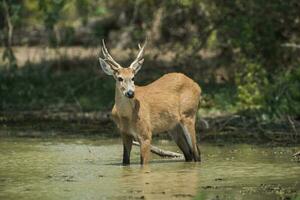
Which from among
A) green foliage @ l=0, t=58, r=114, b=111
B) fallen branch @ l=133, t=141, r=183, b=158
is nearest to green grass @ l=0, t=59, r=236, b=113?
green foliage @ l=0, t=58, r=114, b=111

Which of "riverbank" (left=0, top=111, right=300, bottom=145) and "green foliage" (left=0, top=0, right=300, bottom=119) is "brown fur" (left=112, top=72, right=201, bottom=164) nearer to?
"riverbank" (left=0, top=111, right=300, bottom=145)

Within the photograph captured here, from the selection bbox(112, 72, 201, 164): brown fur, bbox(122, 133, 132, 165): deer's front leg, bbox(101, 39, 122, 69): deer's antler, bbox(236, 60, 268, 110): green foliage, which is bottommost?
bbox(236, 60, 268, 110): green foliage

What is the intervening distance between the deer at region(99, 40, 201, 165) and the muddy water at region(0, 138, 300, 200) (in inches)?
12.9

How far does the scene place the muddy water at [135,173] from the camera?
33.6 feet

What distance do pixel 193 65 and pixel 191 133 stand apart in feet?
25.9

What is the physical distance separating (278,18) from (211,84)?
2.08 meters

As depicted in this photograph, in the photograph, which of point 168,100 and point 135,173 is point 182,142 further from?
point 135,173

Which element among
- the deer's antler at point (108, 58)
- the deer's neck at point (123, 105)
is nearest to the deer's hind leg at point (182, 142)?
the deer's neck at point (123, 105)

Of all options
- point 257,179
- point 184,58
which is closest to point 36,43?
point 184,58

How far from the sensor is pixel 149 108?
44.6 feet

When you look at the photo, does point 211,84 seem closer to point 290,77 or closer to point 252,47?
point 252,47

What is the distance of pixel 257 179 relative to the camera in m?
11.3

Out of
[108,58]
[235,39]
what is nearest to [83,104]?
[235,39]

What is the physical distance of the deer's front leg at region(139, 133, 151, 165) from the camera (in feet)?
42.5
